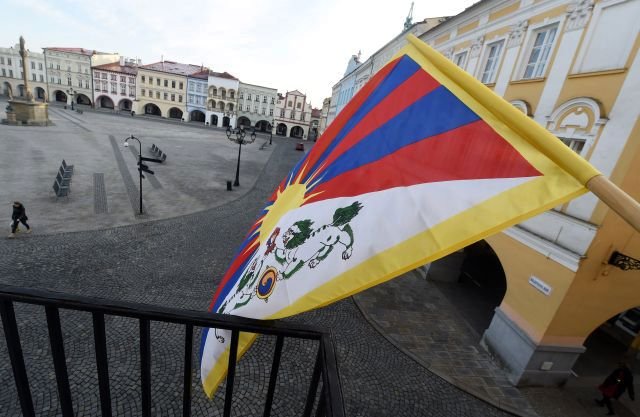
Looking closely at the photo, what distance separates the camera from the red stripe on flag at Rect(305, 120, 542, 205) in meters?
1.14

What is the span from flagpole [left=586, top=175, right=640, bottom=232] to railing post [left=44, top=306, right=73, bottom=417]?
2.09 meters

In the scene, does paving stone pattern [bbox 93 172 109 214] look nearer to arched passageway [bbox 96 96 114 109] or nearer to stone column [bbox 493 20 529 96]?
stone column [bbox 493 20 529 96]

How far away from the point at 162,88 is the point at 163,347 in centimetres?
6425

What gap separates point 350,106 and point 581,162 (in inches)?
75.3

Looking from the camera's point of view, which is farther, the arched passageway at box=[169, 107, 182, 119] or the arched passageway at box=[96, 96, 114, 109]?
the arched passageway at box=[169, 107, 182, 119]

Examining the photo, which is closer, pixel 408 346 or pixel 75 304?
pixel 75 304

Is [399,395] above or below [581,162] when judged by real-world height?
below

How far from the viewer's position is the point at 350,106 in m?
2.64

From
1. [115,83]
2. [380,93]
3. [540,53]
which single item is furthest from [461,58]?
[115,83]

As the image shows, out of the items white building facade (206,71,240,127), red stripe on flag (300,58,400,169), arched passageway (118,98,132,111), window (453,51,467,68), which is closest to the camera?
red stripe on flag (300,58,400,169)

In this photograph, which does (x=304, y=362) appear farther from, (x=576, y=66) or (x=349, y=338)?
(x=576, y=66)

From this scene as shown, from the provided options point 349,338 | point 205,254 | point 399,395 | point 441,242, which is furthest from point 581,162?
point 205,254

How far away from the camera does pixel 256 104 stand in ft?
205

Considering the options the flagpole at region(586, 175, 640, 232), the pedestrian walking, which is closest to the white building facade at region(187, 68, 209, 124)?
the pedestrian walking
